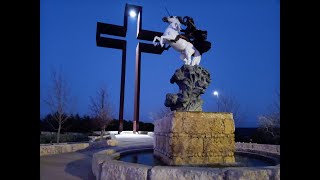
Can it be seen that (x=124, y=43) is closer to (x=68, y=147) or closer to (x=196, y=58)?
(x=68, y=147)

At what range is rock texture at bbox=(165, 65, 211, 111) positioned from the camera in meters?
7.90

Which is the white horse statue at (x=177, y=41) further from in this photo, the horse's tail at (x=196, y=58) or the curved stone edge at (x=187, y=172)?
the curved stone edge at (x=187, y=172)

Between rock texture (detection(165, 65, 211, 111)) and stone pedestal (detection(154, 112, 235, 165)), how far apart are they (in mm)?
1384

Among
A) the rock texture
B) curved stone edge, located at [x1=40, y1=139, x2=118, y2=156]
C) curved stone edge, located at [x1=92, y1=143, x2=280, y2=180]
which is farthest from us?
curved stone edge, located at [x1=40, y1=139, x2=118, y2=156]

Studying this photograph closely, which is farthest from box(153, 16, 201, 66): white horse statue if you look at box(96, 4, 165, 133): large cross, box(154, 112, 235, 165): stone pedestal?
box(96, 4, 165, 133): large cross

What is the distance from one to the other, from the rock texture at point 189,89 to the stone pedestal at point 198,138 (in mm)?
1384

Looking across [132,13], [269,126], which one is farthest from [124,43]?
[269,126]

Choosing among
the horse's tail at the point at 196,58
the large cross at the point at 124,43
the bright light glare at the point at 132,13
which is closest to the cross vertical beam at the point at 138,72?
the large cross at the point at 124,43

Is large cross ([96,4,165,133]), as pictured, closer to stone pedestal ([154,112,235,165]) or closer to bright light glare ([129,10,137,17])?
bright light glare ([129,10,137,17])
